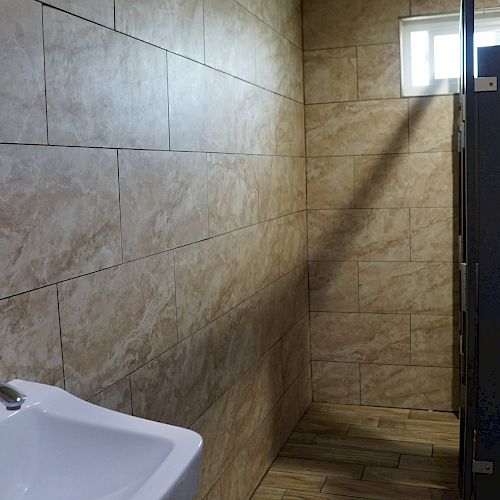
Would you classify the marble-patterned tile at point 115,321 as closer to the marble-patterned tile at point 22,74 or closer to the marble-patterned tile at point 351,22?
the marble-patterned tile at point 22,74

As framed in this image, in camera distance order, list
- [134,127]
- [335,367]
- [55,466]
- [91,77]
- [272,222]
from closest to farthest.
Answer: [55,466] → [91,77] → [134,127] → [272,222] → [335,367]

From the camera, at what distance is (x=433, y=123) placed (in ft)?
12.4

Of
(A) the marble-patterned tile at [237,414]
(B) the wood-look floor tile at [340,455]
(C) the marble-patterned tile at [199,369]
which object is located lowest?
(B) the wood-look floor tile at [340,455]

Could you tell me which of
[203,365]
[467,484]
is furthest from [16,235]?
[467,484]

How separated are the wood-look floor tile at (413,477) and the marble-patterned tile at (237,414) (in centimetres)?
56

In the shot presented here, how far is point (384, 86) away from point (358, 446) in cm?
192

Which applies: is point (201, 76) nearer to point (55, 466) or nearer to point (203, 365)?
point (203, 365)

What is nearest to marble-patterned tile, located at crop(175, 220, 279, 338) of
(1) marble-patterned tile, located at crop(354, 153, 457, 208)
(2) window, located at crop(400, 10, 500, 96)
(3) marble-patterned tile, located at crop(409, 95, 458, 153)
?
(1) marble-patterned tile, located at crop(354, 153, 457, 208)

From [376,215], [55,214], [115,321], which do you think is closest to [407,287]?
[376,215]

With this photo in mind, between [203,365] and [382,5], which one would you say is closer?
[203,365]

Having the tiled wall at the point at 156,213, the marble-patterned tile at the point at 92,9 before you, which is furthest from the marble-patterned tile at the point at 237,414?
the marble-patterned tile at the point at 92,9

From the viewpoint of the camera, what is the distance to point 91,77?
1.79m

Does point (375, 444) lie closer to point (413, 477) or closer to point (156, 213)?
point (413, 477)

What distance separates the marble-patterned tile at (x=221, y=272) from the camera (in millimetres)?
2354
